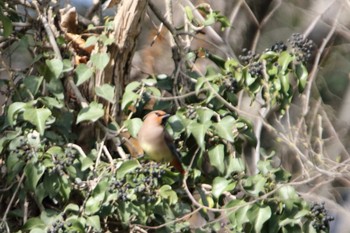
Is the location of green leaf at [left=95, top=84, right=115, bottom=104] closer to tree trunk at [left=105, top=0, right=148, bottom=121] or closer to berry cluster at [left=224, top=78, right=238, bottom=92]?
tree trunk at [left=105, top=0, right=148, bottom=121]

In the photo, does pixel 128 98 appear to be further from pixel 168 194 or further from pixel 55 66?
pixel 168 194

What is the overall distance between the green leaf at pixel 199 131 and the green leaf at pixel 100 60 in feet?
1.58

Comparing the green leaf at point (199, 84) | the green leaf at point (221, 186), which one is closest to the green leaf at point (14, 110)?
the green leaf at point (199, 84)

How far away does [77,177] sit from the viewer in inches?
180

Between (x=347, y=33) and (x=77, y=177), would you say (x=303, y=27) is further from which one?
(x=77, y=177)

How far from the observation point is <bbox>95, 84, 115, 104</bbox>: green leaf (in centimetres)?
473

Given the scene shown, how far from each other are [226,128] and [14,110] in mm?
927

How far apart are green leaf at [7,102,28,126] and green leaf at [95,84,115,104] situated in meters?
0.37

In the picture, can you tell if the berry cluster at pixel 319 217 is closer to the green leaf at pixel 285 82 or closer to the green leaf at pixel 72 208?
the green leaf at pixel 285 82

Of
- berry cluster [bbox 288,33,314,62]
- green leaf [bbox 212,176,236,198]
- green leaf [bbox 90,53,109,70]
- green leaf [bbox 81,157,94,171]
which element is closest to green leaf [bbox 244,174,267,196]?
green leaf [bbox 212,176,236,198]

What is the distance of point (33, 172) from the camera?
4488 mm

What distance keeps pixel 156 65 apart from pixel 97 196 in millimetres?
2150

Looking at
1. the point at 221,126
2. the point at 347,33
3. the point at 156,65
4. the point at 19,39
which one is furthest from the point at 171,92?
the point at 347,33

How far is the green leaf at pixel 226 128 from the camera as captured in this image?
464 cm
